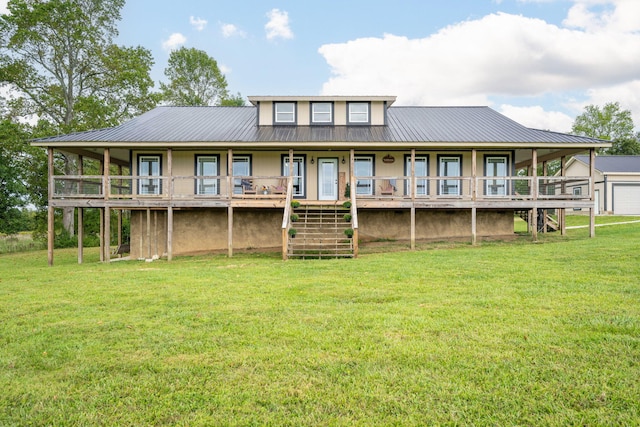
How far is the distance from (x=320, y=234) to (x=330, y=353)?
10109mm

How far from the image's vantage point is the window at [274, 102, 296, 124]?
64.2ft

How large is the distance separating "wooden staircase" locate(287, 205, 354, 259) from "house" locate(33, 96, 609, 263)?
116 mm

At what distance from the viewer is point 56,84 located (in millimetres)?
28547

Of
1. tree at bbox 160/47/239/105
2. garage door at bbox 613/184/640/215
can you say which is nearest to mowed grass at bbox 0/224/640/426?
garage door at bbox 613/184/640/215

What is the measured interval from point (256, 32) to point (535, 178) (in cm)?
2170

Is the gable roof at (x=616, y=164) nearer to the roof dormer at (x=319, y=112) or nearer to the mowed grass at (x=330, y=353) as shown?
the roof dormer at (x=319, y=112)

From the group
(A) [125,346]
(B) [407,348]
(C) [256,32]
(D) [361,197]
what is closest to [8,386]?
(A) [125,346]

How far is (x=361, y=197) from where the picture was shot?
16812 mm

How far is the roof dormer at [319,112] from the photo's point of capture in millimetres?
19453

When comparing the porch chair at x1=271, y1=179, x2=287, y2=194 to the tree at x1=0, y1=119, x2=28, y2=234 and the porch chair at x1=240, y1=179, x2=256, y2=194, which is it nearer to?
the porch chair at x1=240, y1=179, x2=256, y2=194

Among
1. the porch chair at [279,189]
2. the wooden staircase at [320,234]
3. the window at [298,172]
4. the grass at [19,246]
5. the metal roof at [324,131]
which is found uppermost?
the metal roof at [324,131]

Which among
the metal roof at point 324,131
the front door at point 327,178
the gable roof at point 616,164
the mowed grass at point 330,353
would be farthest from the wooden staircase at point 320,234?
the gable roof at point 616,164

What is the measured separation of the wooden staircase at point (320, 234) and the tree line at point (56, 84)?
19474mm

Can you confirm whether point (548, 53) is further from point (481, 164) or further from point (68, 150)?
point (68, 150)
